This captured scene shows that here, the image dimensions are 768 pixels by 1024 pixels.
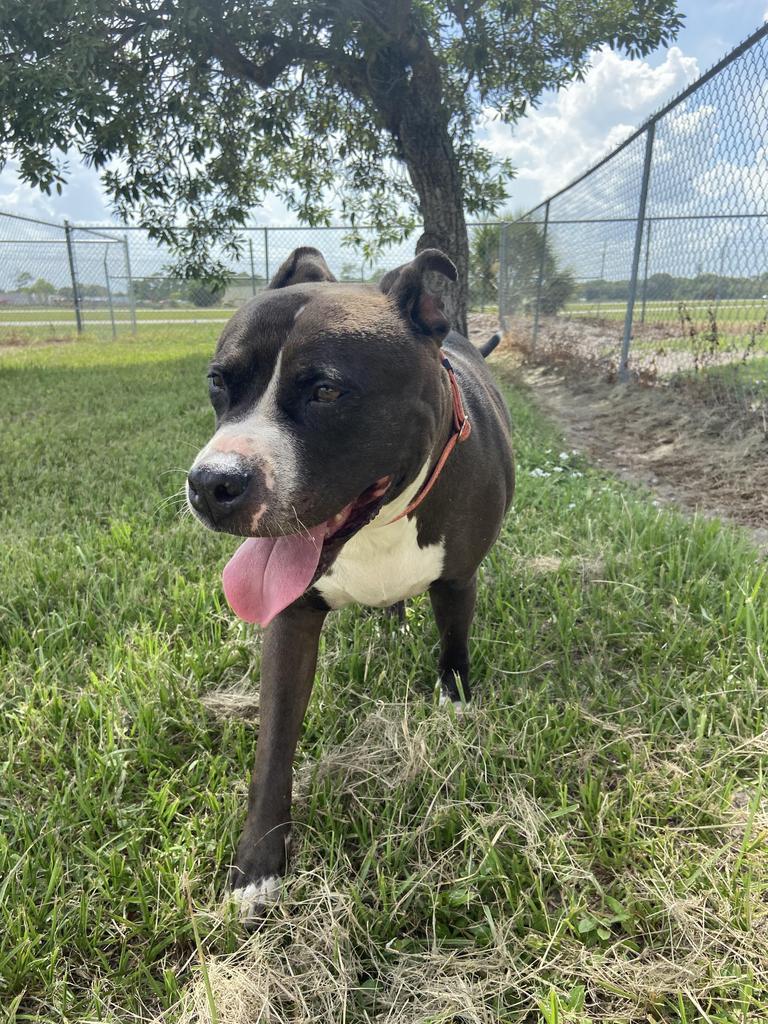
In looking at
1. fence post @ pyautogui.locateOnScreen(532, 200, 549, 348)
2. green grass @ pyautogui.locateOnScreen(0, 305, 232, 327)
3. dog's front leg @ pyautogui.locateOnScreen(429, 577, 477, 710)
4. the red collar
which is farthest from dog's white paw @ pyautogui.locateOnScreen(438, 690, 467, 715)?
green grass @ pyautogui.locateOnScreen(0, 305, 232, 327)

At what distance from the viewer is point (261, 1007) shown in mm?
1261

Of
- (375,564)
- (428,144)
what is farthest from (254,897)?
(428,144)

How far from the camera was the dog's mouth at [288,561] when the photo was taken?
5.13 ft

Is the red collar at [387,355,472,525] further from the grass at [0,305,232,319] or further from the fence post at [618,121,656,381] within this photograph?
the grass at [0,305,232,319]

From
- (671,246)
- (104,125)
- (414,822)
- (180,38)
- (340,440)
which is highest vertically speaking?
(180,38)

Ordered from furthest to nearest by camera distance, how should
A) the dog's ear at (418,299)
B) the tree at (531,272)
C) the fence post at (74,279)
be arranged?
1. the fence post at (74,279)
2. the tree at (531,272)
3. the dog's ear at (418,299)

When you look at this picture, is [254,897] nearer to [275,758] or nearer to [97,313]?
[275,758]

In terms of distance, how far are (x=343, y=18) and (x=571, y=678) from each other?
5.93 meters

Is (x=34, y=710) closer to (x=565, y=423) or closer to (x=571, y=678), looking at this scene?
(x=571, y=678)

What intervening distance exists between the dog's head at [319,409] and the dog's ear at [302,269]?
19.1 inches

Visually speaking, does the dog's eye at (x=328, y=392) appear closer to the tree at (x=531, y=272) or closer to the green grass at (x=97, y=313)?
the tree at (x=531, y=272)

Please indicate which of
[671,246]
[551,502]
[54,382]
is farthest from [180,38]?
[551,502]

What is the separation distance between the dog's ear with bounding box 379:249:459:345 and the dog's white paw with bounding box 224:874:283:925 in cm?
137

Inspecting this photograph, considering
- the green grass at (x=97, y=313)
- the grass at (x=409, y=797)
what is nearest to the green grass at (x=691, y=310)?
the grass at (x=409, y=797)
